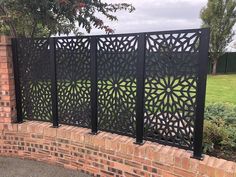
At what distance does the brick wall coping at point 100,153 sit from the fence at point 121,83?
0.37 ft

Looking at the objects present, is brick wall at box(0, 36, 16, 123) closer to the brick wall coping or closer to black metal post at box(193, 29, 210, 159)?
the brick wall coping

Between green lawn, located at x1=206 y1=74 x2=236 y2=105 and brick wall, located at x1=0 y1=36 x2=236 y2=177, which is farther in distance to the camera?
green lawn, located at x1=206 y1=74 x2=236 y2=105

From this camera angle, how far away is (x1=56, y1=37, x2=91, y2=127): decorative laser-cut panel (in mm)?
3164

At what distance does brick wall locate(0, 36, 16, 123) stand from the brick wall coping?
17cm

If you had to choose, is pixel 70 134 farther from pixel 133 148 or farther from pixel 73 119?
pixel 133 148

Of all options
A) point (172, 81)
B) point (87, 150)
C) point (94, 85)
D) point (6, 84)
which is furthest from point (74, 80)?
point (172, 81)

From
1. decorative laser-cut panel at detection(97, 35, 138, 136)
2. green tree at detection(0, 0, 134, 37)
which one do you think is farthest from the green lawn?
decorative laser-cut panel at detection(97, 35, 138, 136)

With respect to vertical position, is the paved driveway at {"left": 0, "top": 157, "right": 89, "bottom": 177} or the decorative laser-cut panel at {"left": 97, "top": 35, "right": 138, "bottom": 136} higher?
the decorative laser-cut panel at {"left": 97, "top": 35, "right": 138, "bottom": 136}

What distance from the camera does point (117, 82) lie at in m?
2.98

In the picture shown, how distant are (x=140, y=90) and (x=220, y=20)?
1549cm

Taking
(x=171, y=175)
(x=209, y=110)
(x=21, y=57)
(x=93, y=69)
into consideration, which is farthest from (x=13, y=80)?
(x=209, y=110)

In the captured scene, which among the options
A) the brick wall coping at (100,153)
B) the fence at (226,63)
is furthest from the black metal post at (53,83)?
the fence at (226,63)

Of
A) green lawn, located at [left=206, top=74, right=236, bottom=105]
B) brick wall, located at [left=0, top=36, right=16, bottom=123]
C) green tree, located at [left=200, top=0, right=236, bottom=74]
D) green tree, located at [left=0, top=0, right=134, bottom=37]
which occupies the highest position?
green tree, located at [left=200, top=0, right=236, bottom=74]

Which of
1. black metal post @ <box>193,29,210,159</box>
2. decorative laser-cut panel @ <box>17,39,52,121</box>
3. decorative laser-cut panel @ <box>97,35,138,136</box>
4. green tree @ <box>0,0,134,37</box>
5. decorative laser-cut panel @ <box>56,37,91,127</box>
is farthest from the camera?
green tree @ <box>0,0,134,37</box>
